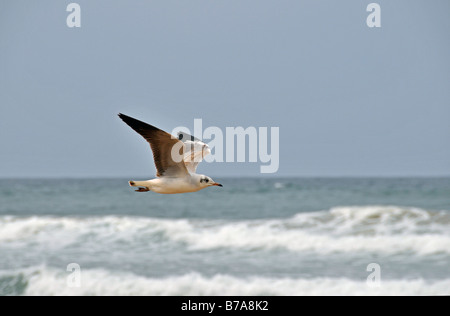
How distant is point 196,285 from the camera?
9.11m

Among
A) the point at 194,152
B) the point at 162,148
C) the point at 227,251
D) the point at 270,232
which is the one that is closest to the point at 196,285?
the point at 227,251

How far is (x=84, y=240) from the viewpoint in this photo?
12.7 metres

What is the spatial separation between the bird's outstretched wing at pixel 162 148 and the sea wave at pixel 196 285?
4.59m

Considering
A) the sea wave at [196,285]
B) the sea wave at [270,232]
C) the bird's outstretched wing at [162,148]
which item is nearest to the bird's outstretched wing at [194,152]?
the bird's outstretched wing at [162,148]

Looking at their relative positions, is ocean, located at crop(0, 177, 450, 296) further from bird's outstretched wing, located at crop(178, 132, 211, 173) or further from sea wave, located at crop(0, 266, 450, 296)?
bird's outstretched wing, located at crop(178, 132, 211, 173)

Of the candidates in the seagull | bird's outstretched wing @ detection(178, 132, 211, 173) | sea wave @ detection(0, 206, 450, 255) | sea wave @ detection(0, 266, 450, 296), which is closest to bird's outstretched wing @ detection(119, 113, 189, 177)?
the seagull

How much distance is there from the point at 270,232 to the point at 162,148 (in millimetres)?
8700

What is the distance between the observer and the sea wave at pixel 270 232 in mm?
11523

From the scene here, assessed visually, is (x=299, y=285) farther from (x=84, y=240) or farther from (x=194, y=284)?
(x=84, y=240)

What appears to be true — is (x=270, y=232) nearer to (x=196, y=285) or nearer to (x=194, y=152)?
(x=196, y=285)

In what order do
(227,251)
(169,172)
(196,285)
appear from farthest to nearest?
1. (227,251)
2. (196,285)
3. (169,172)

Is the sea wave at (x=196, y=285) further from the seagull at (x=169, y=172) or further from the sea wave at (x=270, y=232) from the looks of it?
the seagull at (x=169, y=172)

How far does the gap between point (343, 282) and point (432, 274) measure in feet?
4.91
